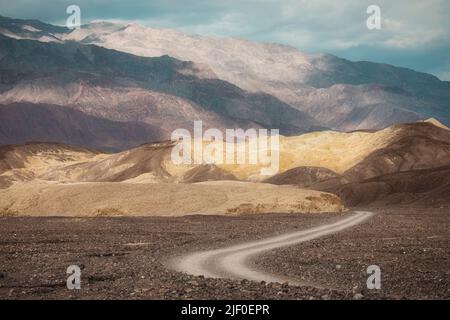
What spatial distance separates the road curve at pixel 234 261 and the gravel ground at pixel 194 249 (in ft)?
3.57

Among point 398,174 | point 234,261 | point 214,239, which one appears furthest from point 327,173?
point 234,261

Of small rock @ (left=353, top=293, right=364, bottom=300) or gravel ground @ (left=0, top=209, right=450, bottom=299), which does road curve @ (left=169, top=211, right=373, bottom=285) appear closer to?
gravel ground @ (left=0, top=209, right=450, bottom=299)

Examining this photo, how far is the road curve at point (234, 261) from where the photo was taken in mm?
25391

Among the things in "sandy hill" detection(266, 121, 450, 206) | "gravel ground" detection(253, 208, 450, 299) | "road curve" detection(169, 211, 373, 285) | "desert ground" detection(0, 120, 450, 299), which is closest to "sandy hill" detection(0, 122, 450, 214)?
"sandy hill" detection(266, 121, 450, 206)

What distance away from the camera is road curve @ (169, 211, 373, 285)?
83.3 ft

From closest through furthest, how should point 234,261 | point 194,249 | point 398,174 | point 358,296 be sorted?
point 358,296
point 234,261
point 194,249
point 398,174

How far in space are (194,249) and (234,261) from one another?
6856 millimetres

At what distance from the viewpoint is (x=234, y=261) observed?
30.5 metres

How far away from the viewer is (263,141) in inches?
7431

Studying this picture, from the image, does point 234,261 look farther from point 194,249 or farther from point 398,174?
point 398,174

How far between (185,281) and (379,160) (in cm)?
14302

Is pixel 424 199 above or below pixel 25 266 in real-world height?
above
